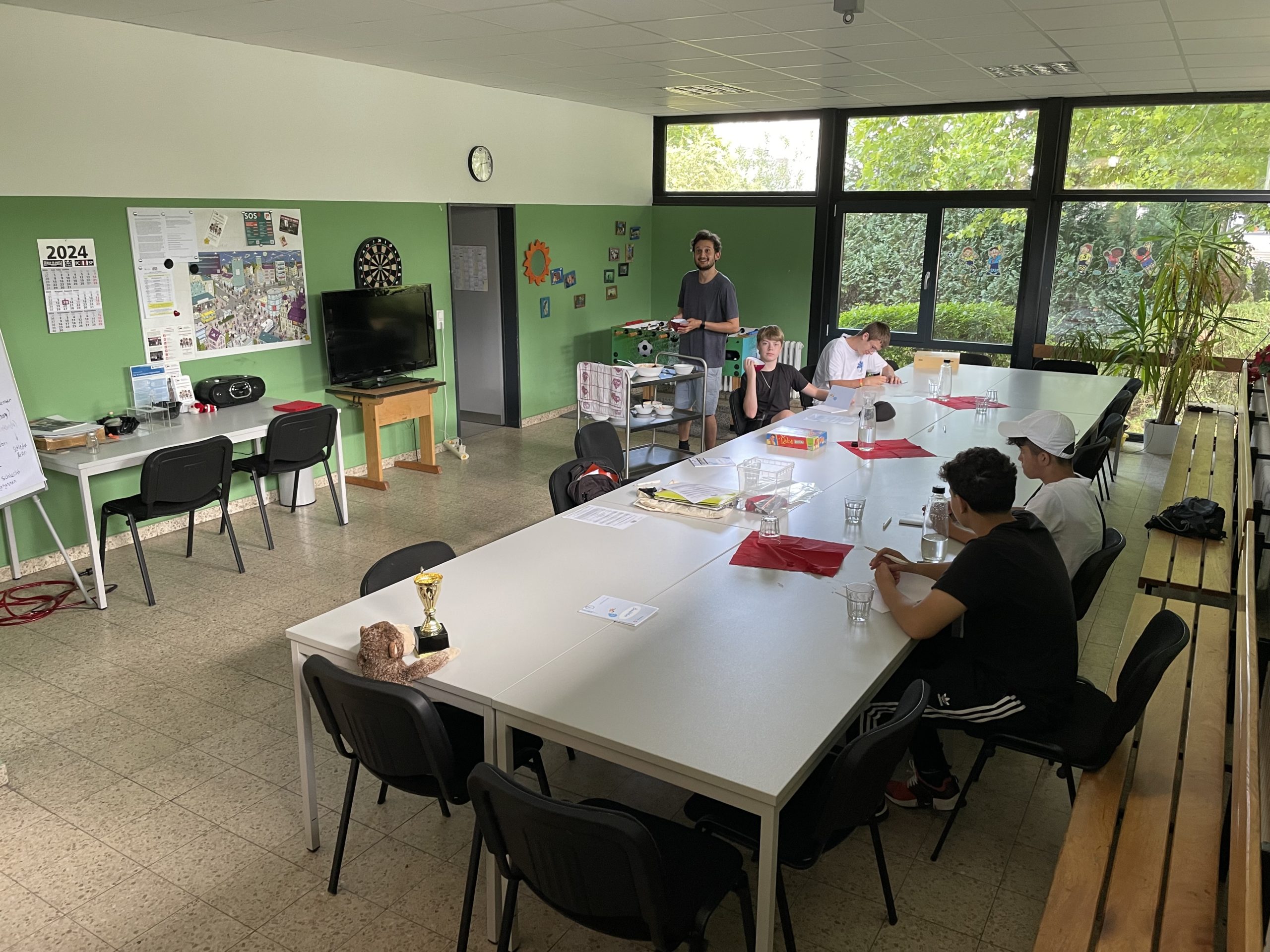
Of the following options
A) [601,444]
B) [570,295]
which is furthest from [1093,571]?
[570,295]

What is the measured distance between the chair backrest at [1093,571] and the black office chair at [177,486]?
4.30m

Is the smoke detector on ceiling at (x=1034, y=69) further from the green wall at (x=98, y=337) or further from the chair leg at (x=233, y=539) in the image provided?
the chair leg at (x=233, y=539)

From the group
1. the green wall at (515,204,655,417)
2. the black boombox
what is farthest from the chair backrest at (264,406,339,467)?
the green wall at (515,204,655,417)

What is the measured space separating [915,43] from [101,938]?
19.5ft

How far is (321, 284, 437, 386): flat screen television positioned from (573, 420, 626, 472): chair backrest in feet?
8.47

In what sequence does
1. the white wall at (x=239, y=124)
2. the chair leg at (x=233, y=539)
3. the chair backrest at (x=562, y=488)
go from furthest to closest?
1. the chair leg at (x=233, y=539)
2. the white wall at (x=239, y=124)
3. the chair backrest at (x=562, y=488)

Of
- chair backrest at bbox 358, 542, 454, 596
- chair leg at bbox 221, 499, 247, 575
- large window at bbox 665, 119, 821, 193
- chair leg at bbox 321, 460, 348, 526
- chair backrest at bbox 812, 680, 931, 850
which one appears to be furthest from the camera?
large window at bbox 665, 119, 821, 193

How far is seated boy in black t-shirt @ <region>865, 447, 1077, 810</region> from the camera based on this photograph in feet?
9.16

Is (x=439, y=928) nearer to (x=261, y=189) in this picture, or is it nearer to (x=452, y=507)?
(x=452, y=507)

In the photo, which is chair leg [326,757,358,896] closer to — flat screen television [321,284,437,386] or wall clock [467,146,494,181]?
flat screen television [321,284,437,386]

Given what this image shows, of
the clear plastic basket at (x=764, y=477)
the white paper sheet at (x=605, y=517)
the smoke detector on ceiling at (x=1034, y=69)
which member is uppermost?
the smoke detector on ceiling at (x=1034, y=69)

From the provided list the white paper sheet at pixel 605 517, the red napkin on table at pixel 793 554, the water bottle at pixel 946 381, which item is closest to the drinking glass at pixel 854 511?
the red napkin on table at pixel 793 554

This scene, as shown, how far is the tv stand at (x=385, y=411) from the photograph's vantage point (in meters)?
7.03

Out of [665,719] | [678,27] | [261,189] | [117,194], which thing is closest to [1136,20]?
[678,27]
